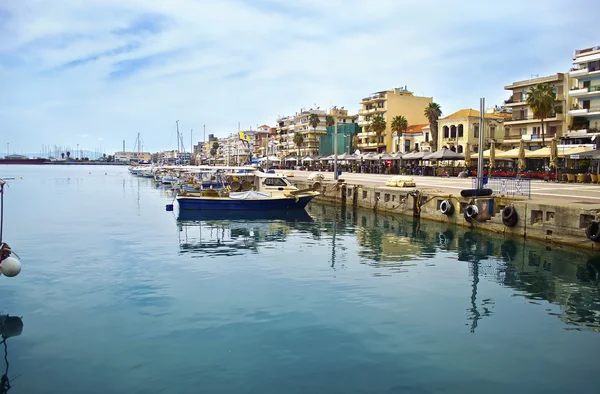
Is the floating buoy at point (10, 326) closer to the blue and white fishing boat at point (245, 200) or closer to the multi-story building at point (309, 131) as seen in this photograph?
the blue and white fishing boat at point (245, 200)

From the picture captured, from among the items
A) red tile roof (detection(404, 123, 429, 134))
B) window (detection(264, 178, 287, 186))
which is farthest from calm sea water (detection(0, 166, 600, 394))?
red tile roof (detection(404, 123, 429, 134))

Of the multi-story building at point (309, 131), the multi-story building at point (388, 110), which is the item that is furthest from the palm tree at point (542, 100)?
the multi-story building at point (309, 131)

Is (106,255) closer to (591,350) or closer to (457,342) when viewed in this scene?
(457,342)

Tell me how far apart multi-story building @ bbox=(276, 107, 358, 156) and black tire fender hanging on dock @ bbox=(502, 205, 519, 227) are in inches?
3667

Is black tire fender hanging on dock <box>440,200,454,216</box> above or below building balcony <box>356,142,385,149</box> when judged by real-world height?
below

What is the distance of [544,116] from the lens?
201 ft

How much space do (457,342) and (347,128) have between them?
9666cm

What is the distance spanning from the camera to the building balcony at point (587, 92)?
5683 centimetres

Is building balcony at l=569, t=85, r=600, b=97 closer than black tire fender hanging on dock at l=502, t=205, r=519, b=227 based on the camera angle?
No

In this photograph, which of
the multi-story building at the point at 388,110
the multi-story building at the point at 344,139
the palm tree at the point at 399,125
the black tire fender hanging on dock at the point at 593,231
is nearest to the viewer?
the black tire fender hanging on dock at the point at 593,231

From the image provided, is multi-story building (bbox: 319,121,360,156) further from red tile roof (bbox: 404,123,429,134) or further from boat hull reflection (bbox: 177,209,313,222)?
boat hull reflection (bbox: 177,209,313,222)

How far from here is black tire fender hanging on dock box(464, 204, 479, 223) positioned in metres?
28.7

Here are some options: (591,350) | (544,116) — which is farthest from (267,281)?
(544,116)

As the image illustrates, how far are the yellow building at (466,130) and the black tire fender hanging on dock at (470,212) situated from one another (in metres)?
44.6
